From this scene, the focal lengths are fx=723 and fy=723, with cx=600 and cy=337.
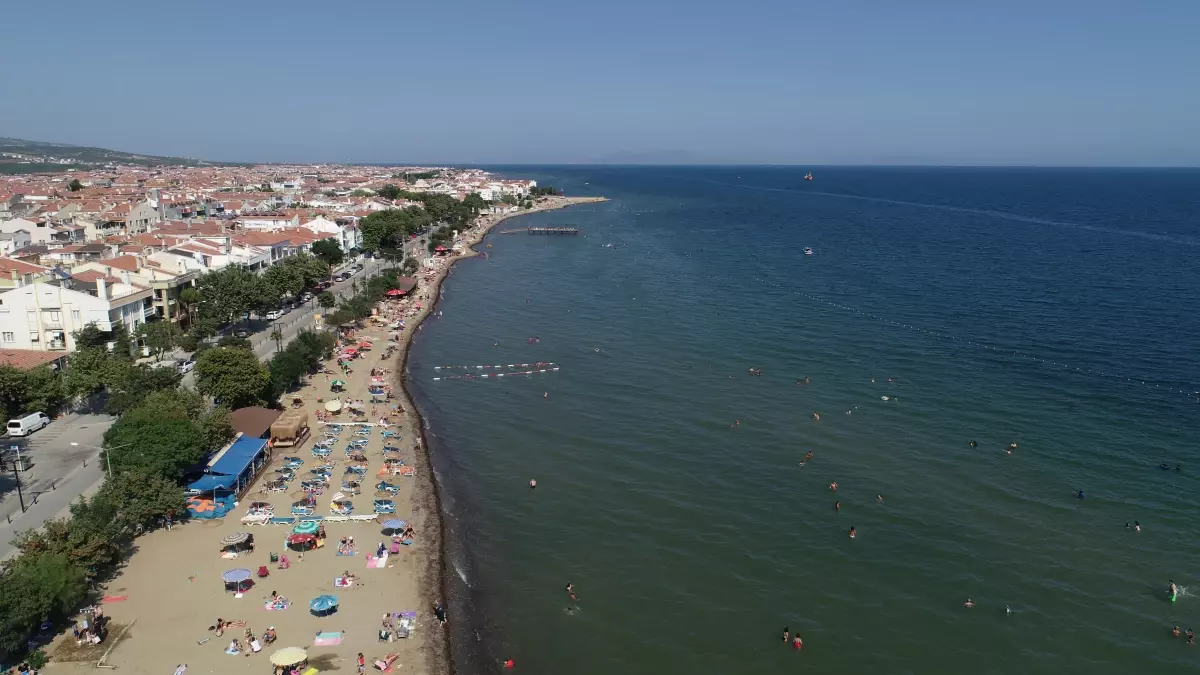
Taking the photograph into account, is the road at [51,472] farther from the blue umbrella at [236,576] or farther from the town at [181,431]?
the blue umbrella at [236,576]

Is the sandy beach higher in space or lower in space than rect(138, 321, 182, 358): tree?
lower

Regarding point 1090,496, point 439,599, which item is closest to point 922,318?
point 1090,496

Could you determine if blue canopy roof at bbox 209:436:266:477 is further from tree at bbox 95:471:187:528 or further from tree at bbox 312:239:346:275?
tree at bbox 312:239:346:275

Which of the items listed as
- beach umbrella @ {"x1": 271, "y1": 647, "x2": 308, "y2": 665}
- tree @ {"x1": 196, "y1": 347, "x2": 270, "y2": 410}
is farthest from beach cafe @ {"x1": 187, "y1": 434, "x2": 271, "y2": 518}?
beach umbrella @ {"x1": 271, "y1": 647, "x2": 308, "y2": 665}

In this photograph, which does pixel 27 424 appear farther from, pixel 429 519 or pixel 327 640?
pixel 327 640

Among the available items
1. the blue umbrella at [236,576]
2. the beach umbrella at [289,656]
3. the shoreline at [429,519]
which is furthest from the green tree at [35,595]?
the shoreline at [429,519]

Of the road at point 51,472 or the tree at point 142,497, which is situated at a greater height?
the tree at point 142,497
